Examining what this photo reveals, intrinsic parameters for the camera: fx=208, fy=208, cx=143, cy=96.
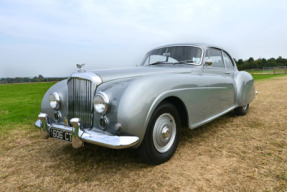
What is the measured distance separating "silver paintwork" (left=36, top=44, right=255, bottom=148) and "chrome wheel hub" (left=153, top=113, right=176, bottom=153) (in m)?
0.04

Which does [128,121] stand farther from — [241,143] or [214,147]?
[241,143]

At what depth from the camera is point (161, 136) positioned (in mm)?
2475

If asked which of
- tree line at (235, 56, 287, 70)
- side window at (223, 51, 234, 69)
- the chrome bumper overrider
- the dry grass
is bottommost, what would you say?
the dry grass

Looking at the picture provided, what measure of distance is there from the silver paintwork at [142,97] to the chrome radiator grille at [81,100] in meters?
0.07

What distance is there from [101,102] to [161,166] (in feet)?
3.40

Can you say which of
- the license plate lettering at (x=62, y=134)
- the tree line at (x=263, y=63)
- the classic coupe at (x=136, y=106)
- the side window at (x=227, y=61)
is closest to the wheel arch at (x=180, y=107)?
the classic coupe at (x=136, y=106)

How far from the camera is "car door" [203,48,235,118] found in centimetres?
342

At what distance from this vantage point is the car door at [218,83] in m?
3.42

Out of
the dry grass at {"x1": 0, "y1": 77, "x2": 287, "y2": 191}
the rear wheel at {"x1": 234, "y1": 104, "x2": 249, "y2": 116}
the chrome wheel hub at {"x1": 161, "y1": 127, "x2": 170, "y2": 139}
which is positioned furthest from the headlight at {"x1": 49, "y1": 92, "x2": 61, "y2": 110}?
the rear wheel at {"x1": 234, "y1": 104, "x2": 249, "y2": 116}

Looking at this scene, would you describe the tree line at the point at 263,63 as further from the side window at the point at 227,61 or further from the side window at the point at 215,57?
the side window at the point at 215,57

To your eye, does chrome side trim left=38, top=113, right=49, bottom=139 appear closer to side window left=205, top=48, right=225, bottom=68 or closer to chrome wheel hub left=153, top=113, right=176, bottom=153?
chrome wheel hub left=153, top=113, right=176, bottom=153

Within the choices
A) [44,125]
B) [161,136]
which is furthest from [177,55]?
[44,125]

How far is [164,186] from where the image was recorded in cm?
206

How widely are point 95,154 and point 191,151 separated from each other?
1.32 meters
